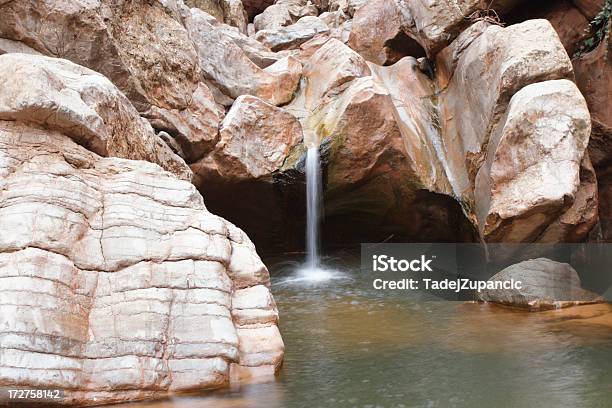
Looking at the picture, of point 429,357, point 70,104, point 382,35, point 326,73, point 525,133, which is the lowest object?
point 429,357

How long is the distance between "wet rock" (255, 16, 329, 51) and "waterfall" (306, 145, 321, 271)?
834 centimetres

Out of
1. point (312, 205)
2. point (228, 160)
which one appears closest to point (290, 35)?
point (312, 205)

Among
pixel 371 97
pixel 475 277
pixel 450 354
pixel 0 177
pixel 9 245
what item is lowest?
pixel 450 354

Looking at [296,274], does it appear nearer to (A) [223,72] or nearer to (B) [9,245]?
(A) [223,72]

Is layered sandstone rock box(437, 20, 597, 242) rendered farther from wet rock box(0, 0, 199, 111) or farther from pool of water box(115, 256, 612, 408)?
wet rock box(0, 0, 199, 111)

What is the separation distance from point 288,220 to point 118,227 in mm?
7623

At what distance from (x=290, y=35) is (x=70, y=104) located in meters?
14.2

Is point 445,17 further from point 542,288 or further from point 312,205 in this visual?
point 542,288

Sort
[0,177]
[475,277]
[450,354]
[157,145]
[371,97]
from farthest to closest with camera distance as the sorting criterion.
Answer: [371,97] < [475,277] < [157,145] < [450,354] < [0,177]

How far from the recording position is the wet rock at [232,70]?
523 inches

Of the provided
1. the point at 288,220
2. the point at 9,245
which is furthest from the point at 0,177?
the point at 288,220

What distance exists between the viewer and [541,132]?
873cm

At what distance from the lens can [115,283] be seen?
5.41 meters

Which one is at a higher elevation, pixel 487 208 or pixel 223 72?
pixel 223 72
